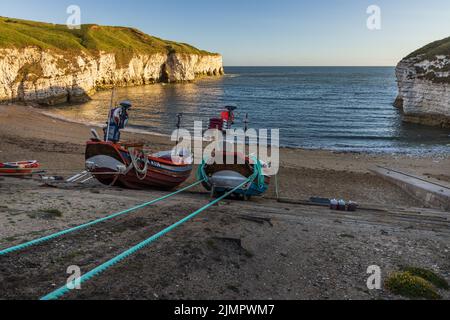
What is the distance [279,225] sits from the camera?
10.3 m

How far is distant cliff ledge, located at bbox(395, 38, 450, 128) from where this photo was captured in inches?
1800

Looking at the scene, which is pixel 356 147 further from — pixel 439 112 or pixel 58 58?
pixel 58 58

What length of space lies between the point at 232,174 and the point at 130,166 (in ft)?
13.9

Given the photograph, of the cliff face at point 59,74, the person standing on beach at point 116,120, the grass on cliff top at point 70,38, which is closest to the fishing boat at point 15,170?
the person standing on beach at point 116,120

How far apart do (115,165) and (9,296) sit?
9.29 m

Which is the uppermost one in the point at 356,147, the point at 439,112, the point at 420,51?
the point at 420,51

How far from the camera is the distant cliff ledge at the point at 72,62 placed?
54.2 meters

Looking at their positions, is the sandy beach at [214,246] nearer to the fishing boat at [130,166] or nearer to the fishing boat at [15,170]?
the fishing boat at [130,166]

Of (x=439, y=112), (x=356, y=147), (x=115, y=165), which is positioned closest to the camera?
(x=115, y=165)

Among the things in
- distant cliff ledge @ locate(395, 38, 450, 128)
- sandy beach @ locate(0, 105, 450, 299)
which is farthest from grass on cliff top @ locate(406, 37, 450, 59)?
sandy beach @ locate(0, 105, 450, 299)

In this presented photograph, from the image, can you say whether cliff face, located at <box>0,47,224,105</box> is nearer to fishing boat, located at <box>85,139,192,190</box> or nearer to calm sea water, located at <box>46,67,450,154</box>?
calm sea water, located at <box>46,67,450,154</box>

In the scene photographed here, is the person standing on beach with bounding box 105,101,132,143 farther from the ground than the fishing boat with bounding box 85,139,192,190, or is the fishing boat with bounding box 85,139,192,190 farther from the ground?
the person standing on beach with bounding box 105,101,132,143

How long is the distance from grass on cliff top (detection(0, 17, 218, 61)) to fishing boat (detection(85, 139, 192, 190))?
49.7 m
